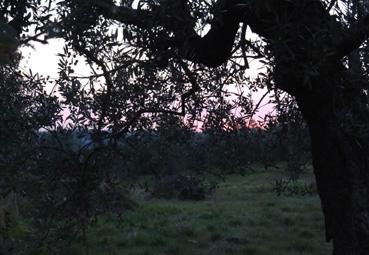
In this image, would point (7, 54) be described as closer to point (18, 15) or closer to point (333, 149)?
point (18, 15)

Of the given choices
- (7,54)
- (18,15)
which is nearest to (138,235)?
(18,15)

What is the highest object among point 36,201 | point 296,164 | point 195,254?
point 296,164

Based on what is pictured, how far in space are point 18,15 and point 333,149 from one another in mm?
2752

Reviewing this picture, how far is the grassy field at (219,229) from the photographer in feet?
37.9

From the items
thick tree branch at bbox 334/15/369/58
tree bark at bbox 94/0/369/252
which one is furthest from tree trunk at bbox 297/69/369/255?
thick tree branch at bbox 334/15/369/58

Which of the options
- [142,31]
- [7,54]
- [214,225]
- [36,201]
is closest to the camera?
[7,54]

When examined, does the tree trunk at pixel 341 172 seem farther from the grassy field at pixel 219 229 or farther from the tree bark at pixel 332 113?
the grassy field at pixel 219 229

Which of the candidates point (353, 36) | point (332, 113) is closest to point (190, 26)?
point (353, 36)

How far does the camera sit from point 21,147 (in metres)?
5.21

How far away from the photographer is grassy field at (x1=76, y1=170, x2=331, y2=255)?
1155 cm

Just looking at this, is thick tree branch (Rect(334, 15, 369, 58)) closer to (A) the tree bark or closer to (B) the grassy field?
(A) the tree bark

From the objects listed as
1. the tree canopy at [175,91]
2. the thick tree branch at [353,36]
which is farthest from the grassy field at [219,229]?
the thick tree branch at [353,36]

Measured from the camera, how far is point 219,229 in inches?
530

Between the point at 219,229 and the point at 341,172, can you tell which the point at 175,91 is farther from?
the point at 219,229
